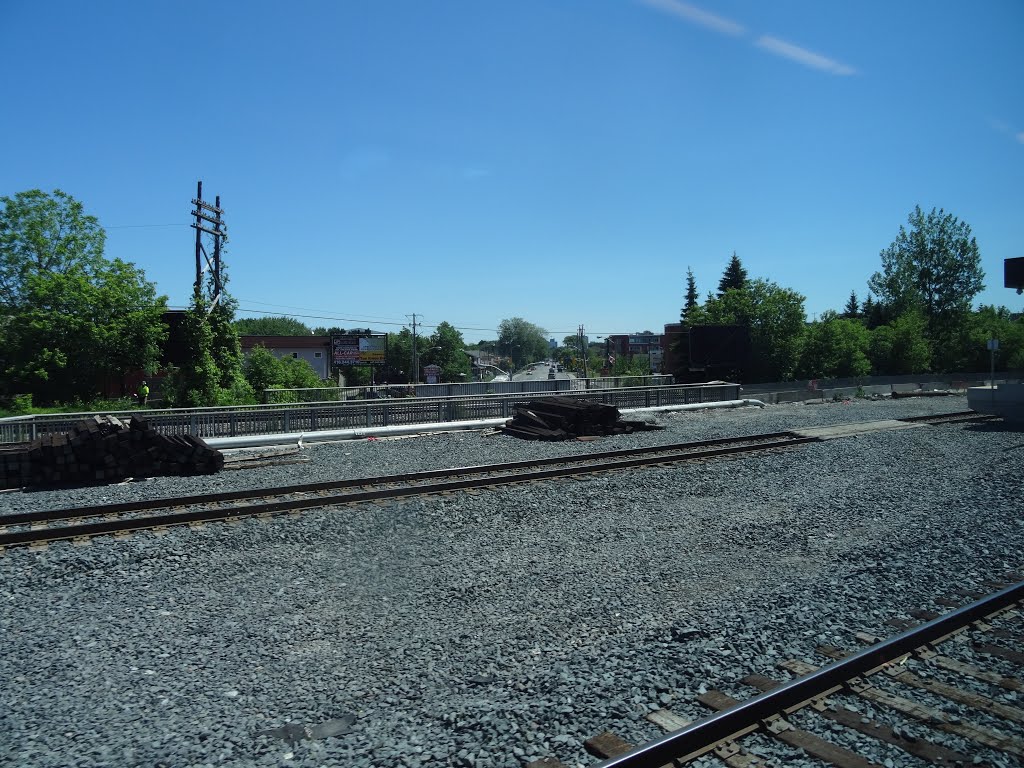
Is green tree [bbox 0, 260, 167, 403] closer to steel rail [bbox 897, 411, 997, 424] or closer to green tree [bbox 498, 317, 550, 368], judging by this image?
steel rail [bbox 897, 411, 997, 424]

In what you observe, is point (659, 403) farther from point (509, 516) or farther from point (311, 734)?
point (311, 734)

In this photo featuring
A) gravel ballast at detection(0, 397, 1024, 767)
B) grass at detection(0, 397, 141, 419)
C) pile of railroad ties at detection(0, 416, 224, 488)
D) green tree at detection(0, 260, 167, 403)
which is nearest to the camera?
gravel ballast at detection(0, 397, 1024, 767)

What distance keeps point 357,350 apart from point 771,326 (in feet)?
116

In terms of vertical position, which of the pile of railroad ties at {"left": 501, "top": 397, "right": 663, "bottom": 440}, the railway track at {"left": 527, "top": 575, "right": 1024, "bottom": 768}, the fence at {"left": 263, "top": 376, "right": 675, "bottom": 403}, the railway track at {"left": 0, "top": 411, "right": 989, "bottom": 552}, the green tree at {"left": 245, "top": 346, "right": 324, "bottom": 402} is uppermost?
the green tree at {"left": 245, "top": 346, "right": 324, "bottom": 402}

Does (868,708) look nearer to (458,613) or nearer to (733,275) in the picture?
(458,613)

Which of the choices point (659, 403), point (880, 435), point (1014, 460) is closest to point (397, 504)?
point (1014, 460)

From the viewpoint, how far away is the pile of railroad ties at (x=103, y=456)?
12562 mm

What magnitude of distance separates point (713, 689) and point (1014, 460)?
45.1 ft

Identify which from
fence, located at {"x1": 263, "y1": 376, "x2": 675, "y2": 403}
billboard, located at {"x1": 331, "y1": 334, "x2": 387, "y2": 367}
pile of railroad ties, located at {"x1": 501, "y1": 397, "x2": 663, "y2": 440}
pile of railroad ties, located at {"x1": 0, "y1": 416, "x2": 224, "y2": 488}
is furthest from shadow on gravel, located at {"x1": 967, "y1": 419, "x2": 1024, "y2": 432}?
billboard, located at {"x1": 331, "y1": 334, "x2": 387, "y2": 367}

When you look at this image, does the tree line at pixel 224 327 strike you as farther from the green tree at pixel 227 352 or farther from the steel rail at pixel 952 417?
the steel rail at pixel 952 417

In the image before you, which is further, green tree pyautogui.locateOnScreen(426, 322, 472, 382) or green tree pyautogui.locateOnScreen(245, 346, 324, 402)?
green tree pyautogui.locateOnScreen(426, 322, 472, 382)

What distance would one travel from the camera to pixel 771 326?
4844 cm

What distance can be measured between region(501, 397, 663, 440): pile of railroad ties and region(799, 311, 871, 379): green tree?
3201 cm

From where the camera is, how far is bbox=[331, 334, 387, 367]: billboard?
197 feet
